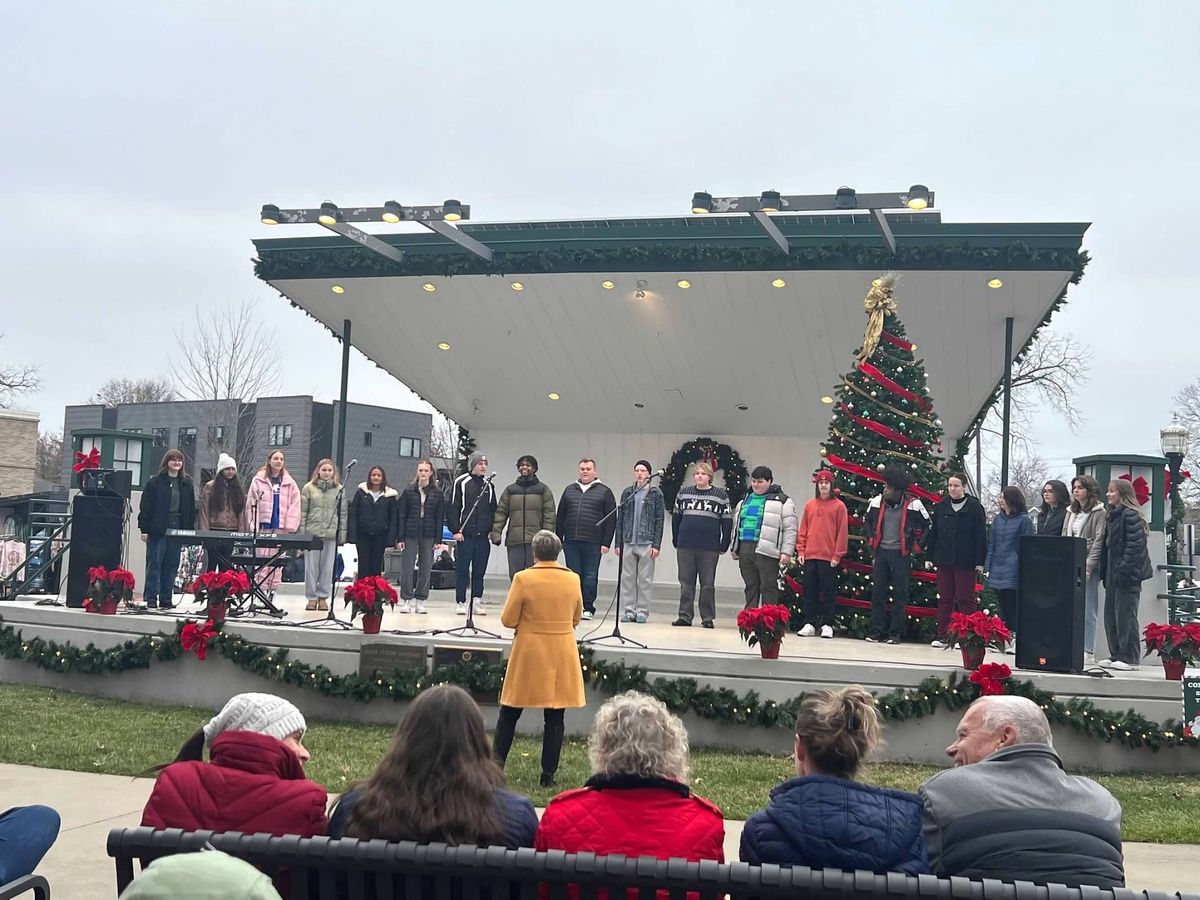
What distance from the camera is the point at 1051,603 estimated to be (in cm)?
845

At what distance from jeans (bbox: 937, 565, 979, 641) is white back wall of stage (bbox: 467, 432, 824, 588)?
21.3ft

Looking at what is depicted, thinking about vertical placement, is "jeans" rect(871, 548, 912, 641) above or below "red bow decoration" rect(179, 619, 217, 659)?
above

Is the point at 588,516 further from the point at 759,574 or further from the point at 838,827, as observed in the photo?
the point at 838,827

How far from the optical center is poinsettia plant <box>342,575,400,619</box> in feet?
30.3

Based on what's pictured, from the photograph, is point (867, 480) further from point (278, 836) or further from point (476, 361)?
point (278, 836)

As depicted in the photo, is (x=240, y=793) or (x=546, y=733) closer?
(x=240, y=793)

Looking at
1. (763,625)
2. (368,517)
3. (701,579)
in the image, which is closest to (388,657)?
(368,517)

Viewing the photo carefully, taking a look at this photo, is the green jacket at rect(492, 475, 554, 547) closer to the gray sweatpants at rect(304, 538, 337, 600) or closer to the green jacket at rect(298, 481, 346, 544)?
the green jacket at rect(298, 481, 346, 544)

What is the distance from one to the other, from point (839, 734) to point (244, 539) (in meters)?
8.78

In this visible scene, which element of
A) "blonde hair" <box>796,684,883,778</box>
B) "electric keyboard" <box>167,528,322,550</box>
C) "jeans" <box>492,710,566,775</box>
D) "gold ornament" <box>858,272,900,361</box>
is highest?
"gold ornament" <box>858,272,900,361</box>

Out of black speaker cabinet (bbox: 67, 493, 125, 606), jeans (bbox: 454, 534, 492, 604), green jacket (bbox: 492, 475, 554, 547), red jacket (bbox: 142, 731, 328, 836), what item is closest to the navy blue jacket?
red jacket (bbox: 142, 731, 328, 836)

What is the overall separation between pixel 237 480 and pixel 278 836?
9565 millimetres

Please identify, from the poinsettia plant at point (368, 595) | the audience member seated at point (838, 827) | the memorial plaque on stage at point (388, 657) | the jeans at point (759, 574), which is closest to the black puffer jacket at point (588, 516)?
the jeans at point (759, 574)

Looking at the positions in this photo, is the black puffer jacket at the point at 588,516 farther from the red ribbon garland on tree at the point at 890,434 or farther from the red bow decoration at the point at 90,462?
the red bow decoration at the point at 90,462
